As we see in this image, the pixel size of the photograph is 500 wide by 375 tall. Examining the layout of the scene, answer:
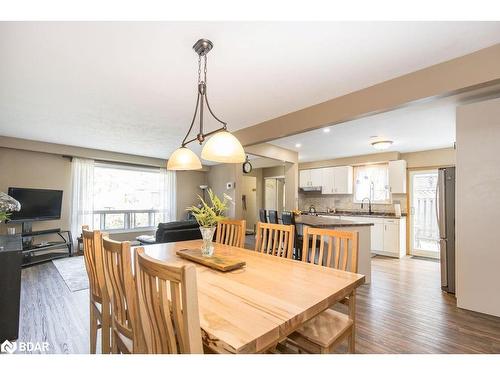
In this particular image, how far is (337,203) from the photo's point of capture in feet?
22.7

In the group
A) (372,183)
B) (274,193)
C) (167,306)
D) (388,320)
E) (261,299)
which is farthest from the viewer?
(274,193)

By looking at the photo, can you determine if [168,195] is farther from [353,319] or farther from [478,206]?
[478,206]

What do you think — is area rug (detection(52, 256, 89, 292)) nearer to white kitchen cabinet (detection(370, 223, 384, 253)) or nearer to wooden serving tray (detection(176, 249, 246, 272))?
wooden serving tray (detection(176, 249, 246, 272))

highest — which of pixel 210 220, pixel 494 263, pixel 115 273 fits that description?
pixel 210 220

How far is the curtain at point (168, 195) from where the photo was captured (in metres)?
7.06

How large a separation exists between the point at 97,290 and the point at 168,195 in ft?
18.3

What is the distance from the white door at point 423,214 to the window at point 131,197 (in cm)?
628

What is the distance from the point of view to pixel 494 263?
252 centimetres

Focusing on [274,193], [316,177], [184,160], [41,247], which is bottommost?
[41,247]

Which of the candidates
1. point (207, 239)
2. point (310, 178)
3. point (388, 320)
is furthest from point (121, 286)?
point (310, 178)

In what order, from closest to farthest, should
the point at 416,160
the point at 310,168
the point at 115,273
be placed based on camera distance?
the point at 115,273
the point at 416,160
the point at 310,168
